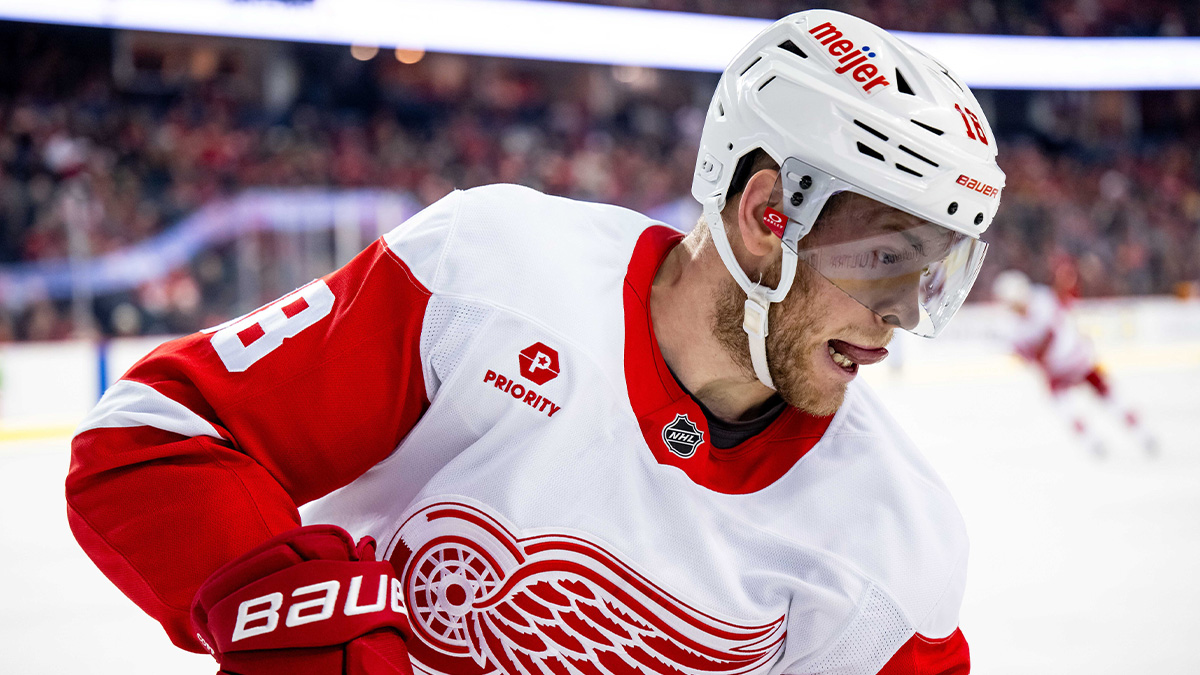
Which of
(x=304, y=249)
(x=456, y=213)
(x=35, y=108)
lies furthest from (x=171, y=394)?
(x=35, y=108)

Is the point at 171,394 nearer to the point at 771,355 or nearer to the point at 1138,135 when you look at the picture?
the point at 771,355

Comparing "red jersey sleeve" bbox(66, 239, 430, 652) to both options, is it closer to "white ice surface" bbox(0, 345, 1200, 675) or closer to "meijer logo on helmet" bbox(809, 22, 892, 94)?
"white ice surface" bbox(0, 345, 1200, 675)

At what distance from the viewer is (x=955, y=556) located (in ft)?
4.27

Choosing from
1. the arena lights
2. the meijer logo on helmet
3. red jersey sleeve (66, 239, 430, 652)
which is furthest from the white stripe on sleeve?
the arena lights

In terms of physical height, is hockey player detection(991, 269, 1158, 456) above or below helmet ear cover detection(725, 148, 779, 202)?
below

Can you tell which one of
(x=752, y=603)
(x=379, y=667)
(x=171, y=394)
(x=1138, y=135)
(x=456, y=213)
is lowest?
(x=1138, y=135)

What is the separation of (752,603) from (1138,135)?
17562 millimetres

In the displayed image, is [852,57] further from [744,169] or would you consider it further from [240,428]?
[240,428]

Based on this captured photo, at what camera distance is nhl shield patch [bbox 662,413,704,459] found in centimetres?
127

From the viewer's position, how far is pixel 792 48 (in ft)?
4.22

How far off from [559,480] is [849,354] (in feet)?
1.43

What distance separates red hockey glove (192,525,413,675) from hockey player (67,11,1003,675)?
0.71 feet

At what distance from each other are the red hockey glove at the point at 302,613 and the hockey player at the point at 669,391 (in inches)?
8.5

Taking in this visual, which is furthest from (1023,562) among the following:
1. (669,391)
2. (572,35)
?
(572,35)
